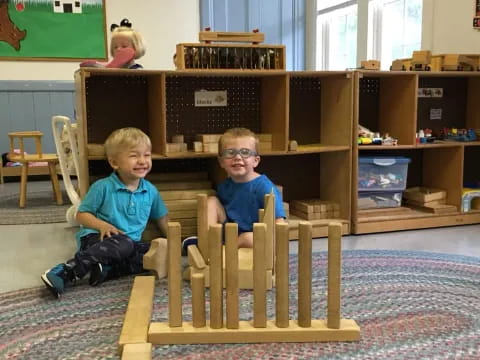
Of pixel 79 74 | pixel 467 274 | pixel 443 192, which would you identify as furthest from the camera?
pixel 443 192

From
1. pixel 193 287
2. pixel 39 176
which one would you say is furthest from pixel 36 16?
pixel 193 287

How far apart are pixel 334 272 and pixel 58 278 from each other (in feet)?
3.07

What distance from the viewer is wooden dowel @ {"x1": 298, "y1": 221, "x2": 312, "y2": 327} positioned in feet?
4.33

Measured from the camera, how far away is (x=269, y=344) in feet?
4.50

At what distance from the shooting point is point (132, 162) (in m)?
2.10

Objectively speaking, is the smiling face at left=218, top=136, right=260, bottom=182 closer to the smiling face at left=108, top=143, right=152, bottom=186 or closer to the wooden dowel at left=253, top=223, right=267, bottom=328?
the smiling face at left=108, top=143, right=152, bottom=186

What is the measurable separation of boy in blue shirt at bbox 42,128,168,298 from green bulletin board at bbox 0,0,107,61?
3.12m

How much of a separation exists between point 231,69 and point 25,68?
10.4 feet

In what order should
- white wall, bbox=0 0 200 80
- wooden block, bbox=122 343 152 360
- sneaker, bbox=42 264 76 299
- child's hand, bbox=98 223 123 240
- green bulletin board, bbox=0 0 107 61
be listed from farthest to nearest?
white wall, bbox=0 0 200 80, green bulletin board, bbox=0 0 107 61, child's hand, bbox=98 223 123 240, sneaker, bbox=42 264 76 299, wooden block, bbox=122 343 152 360

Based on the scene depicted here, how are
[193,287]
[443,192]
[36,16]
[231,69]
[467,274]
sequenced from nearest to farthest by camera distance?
[193,287] → [467,274] → [231,69] → [443,192] → [36,16]

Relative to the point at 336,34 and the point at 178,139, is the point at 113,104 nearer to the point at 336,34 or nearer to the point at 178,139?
the point at 178,139

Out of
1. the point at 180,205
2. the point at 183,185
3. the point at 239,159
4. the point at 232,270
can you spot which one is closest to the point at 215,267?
the point at 232,270

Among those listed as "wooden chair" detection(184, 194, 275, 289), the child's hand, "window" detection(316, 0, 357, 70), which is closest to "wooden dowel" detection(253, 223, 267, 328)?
"wooden chair" detection(184, 194, 275, 289)

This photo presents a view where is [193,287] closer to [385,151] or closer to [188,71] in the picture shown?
[188,71]
